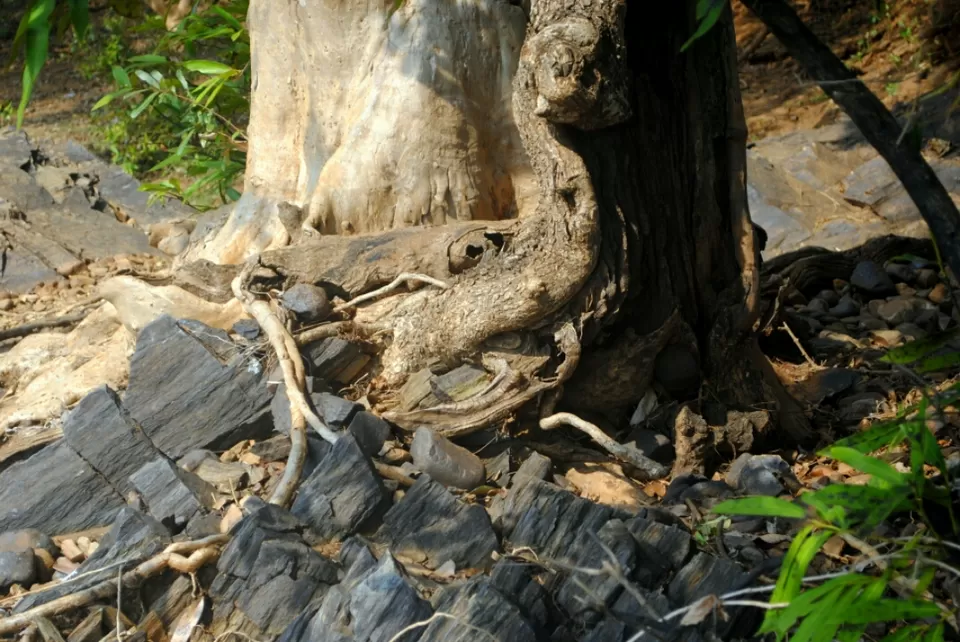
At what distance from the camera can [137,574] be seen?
2721 millimetres

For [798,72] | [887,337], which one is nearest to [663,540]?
[887,337]

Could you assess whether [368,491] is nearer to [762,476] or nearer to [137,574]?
[137,574]

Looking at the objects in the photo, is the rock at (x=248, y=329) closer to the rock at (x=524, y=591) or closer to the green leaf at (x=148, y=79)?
the rock at (x=524, y=591)

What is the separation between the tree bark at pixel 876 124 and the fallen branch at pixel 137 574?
6.35 ft

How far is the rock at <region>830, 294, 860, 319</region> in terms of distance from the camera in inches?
195

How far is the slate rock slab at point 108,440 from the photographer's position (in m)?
3.34

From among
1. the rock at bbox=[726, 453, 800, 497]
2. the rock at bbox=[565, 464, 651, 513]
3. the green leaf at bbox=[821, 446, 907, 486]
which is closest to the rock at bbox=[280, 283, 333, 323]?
the rock at bbox=[565, 464, 651, 513]

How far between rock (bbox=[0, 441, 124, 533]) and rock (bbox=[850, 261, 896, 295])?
3.71 meters

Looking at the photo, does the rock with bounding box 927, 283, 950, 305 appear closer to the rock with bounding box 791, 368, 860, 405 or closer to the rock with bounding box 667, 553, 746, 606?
the rock with bounding box 791, 368, 860, 405

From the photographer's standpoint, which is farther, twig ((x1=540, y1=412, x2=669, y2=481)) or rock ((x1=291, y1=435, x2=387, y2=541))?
twig ((x1=540, y1=412, x2=669, y2=481))

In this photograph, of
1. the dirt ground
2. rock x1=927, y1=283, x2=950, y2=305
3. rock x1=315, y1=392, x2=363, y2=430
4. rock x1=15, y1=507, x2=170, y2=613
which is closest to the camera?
rock x1=15, y1=507, x2=170, y2=613

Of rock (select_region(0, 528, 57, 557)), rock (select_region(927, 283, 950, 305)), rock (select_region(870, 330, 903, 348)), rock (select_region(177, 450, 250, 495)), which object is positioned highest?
rock (select_region(177, 450, 250, 495))

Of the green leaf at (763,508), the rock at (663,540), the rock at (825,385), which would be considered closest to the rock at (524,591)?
the rock at (663,540)

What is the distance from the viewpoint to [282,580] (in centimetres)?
263
